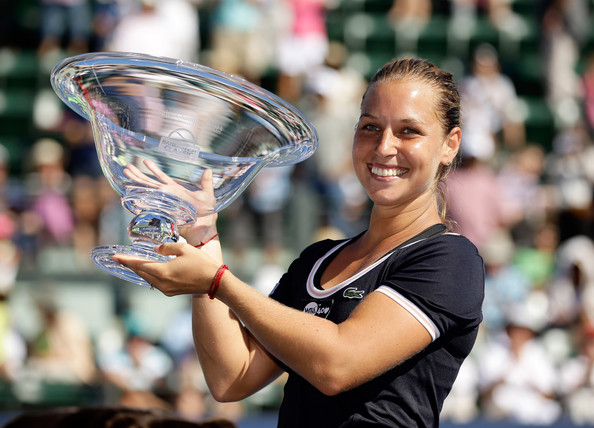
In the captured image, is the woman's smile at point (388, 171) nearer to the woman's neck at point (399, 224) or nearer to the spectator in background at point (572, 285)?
the woman's neck at point (399, 224)

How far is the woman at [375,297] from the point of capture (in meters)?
1.70

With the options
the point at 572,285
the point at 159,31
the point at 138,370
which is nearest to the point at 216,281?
the point at 138,370

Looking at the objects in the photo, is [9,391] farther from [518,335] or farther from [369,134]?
[369,134]

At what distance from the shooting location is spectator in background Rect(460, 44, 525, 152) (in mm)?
8273

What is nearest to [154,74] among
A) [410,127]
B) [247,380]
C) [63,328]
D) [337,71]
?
[410,127]

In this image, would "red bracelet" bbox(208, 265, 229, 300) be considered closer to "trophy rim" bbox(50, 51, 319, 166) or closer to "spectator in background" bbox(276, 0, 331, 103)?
"trophy rim" bbox(50, 51, 319, 166)

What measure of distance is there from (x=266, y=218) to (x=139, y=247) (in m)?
5.28

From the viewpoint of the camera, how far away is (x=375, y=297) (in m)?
1.75

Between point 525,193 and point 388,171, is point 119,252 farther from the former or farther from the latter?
point 525,193

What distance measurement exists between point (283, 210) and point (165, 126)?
5129mm

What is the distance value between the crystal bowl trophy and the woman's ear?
29 centimetres

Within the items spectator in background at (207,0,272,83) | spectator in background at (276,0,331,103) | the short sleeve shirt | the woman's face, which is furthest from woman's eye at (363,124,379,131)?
spectator in background at (207,0,272,83)

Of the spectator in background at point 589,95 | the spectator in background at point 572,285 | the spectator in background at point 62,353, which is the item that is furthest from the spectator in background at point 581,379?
the spectator in background at point 62,353

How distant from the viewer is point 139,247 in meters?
1.76
